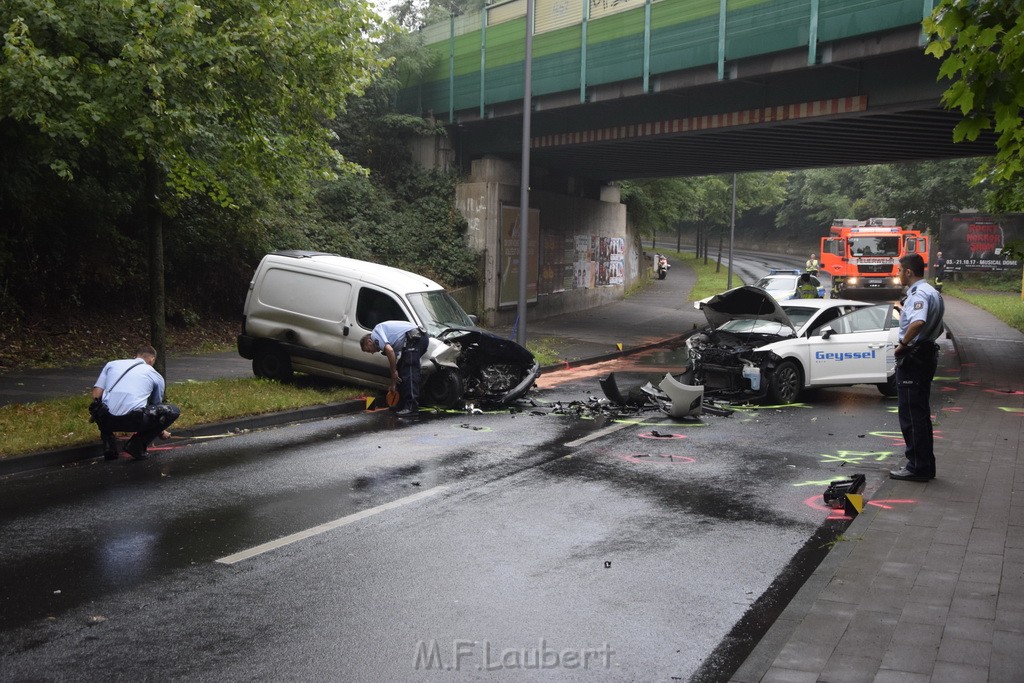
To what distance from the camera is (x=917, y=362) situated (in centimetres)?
770

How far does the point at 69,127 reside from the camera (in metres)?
10.2

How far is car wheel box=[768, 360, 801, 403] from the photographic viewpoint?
13.3 meters

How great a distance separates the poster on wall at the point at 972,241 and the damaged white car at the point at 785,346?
102ft

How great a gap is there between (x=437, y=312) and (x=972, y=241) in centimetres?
3649

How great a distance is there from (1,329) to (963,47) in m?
16.4

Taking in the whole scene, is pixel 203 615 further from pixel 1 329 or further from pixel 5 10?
pixel 1 329

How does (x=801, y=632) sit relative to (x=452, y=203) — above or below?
below

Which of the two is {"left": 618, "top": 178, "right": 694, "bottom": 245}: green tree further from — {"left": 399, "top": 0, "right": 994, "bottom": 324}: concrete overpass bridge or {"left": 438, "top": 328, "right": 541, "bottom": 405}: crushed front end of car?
{"left": 438, "top": 328, "right": 541, "bottom": 405}: crushed front end of car

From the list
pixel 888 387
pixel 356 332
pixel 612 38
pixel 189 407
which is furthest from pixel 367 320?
pixel 612 38

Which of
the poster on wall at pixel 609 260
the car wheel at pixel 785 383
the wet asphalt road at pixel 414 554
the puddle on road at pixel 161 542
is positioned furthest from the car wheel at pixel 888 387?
the poster on wall at pixel 609 260

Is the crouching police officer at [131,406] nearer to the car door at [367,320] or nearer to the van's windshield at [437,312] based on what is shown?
the car door at [367,320]

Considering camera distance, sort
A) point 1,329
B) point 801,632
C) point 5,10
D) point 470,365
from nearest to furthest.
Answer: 1. point 801,632
2. point 5,10
3. point 470,365
4. point 1,329

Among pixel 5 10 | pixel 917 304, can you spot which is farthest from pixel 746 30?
pixel 5 10

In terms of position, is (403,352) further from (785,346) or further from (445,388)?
(785,346)
